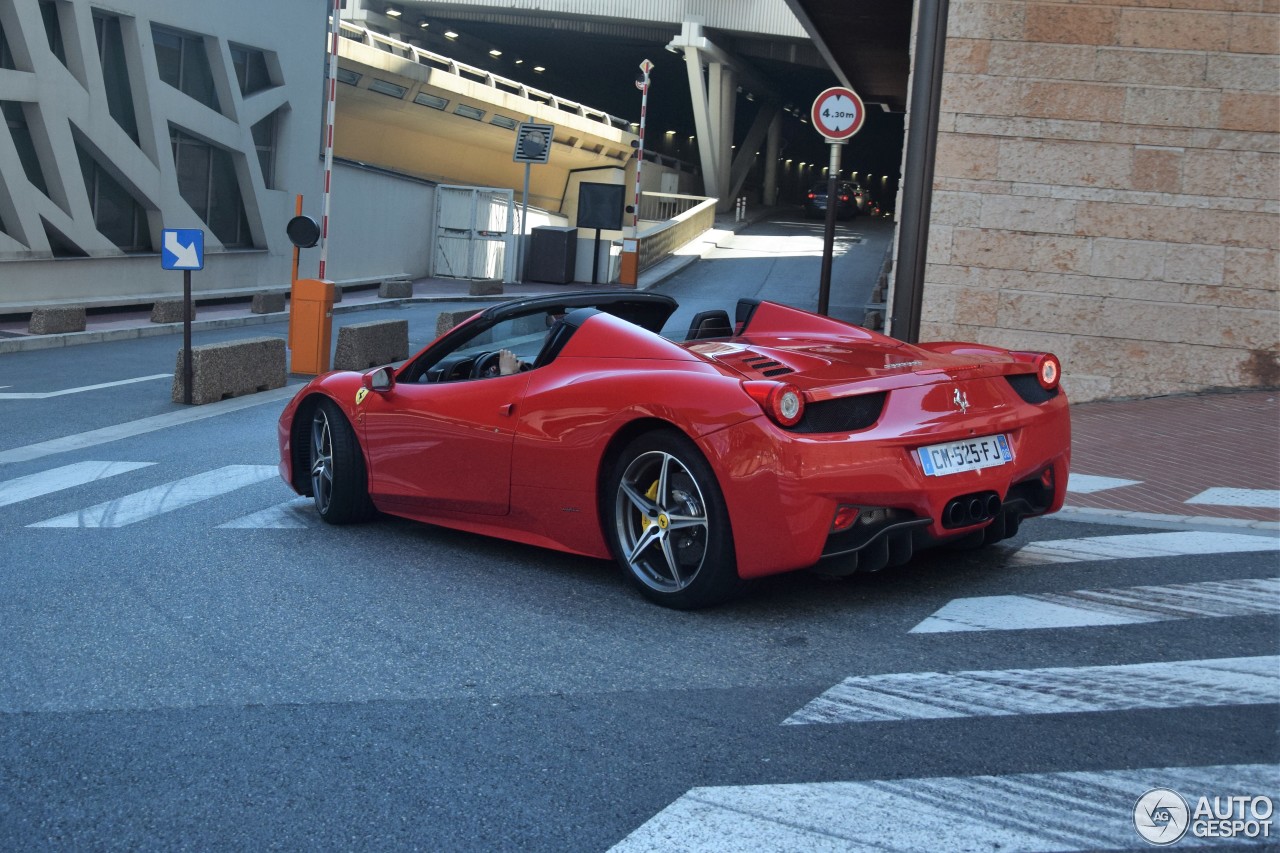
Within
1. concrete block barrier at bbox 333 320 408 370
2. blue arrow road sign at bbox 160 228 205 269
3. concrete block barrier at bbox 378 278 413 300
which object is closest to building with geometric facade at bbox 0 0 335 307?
concrete block barrier at bbox 378 278 413 300

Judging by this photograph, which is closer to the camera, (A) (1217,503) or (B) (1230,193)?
(A) (1217,503)

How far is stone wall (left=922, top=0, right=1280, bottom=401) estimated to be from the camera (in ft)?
37.8

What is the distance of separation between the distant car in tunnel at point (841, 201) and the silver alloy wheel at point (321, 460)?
50.5 m

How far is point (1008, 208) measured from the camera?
12.0 metres

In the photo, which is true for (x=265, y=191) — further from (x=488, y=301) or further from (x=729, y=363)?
(x=729, y=363)

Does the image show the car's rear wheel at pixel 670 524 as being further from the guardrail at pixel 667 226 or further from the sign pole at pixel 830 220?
the guardrail at pixel 667 226

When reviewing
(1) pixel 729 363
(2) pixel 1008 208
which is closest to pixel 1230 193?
(2) pixel 1008 208

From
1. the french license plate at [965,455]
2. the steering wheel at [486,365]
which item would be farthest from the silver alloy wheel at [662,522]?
the steering wheel at [486,365]

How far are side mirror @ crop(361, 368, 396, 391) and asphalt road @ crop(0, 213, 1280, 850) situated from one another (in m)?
0.74

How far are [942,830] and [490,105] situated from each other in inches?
1851

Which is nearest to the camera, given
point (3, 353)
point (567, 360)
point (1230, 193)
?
point (567, 360)

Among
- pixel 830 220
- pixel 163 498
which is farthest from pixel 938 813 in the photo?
pixel 830 220

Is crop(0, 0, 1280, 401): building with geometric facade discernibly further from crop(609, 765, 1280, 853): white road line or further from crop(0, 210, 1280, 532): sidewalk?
crop(609, 765, 1280, 853): white road line

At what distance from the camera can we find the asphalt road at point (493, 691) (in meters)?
3.23
